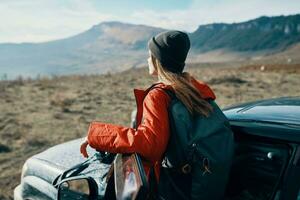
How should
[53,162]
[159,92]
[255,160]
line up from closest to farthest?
[159,92] → [255,160] → [53,162]

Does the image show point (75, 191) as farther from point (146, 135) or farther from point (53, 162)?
point (146, 135)

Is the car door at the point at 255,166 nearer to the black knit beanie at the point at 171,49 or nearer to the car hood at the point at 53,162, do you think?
the black knit beanie at the point at 171,49

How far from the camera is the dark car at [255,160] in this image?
9.13ft

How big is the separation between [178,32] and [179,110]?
0.51 m

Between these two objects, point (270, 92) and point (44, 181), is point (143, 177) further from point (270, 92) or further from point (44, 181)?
point (270, 92)

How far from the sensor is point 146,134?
2.76 metres

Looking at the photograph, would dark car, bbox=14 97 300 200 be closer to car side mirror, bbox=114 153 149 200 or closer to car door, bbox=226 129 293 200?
car door, bbox=226 129 293 200

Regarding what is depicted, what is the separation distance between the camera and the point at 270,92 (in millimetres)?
20078

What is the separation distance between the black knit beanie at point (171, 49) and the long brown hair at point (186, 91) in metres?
0.04

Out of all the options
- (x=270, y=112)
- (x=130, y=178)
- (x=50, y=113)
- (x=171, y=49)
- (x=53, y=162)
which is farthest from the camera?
(x=50, y=113)

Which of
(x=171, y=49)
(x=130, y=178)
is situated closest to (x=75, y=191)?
(x=130, y=178)

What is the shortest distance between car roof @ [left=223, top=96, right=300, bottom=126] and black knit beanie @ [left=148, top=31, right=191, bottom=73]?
25.1 inches

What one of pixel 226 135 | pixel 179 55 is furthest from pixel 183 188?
pixel 179 55

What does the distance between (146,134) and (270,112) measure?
0.99m
